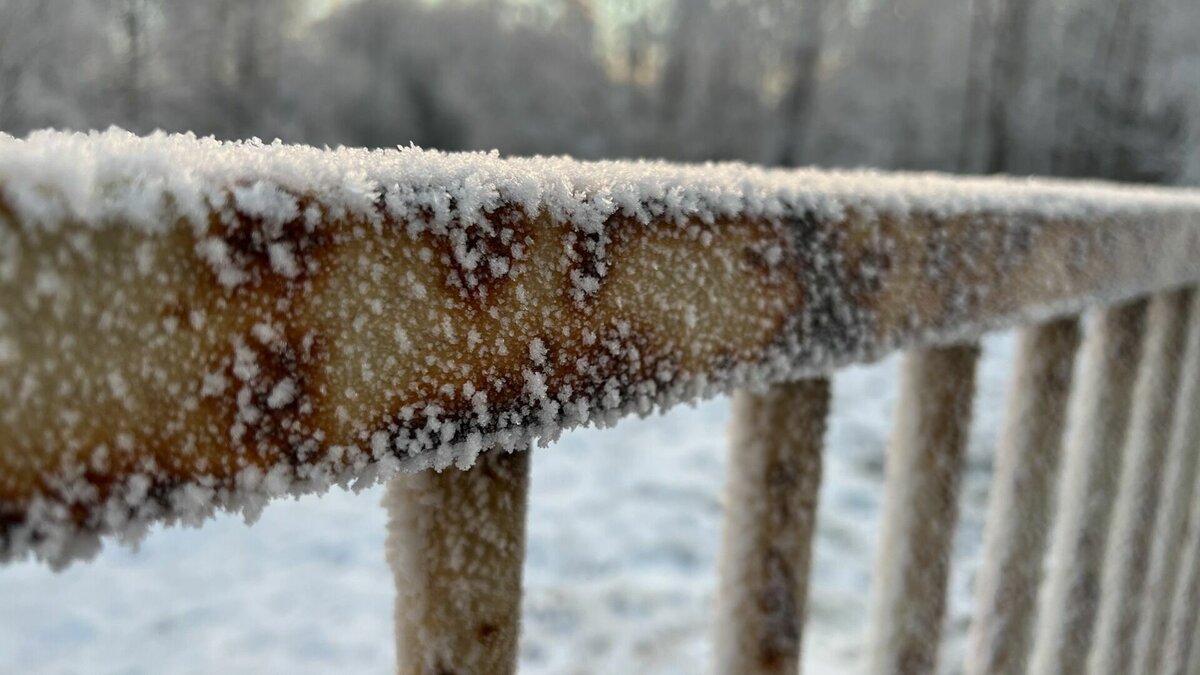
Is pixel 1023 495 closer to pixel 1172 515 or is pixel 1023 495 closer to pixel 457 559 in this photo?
pixel 1172 515

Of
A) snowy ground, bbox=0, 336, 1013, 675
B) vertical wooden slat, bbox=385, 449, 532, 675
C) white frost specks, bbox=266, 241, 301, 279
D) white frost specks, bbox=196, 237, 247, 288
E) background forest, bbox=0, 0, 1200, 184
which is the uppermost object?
background forest, bbox=0, 0, 1200, 184

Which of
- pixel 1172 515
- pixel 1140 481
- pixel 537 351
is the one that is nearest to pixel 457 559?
pixel 537 351

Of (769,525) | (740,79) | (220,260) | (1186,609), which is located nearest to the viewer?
(220,260)

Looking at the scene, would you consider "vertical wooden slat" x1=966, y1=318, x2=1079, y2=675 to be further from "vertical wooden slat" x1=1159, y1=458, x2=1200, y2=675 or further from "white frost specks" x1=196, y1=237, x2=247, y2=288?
"white frost specks" x1=196, y1=237, x2=247, y2=288

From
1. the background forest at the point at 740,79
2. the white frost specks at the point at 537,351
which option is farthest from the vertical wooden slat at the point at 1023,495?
the background forest at the point at 740,79

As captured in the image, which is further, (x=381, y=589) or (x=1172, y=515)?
(x=381, y=589)

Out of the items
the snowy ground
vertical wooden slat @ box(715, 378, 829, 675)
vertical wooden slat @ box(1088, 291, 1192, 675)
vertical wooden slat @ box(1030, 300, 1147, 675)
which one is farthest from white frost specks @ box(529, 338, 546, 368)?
the snowy ground

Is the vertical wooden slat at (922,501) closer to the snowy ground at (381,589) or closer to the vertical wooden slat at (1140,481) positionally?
the vertical wooden slat at (1140,481)
